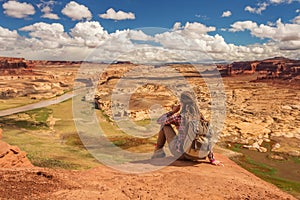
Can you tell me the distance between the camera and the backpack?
11.6 metres

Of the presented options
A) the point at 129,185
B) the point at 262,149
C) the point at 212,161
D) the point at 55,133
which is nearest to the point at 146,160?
the point at 212,161

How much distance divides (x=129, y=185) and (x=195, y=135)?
359cm

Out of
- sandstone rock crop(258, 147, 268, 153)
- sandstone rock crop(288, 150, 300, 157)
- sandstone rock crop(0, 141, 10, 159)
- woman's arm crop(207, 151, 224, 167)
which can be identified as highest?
sandstone rock crop(0, 141, 10, 159)

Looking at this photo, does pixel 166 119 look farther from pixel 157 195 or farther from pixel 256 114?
pixel 256 114

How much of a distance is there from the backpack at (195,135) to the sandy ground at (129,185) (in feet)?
3.26

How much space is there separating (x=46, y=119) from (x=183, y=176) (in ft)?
172

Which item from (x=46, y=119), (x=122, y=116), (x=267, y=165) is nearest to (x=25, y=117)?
(x=46, y=119)

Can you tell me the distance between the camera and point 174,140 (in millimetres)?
11984

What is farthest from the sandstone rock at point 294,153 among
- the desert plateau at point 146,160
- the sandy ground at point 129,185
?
the sandy ground at point 129,185

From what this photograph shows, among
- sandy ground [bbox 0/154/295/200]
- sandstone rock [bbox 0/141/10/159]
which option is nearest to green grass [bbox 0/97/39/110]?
sandstone rock [bbox 0/141/10/159]

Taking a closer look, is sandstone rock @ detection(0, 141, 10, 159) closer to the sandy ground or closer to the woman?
the sandy ground

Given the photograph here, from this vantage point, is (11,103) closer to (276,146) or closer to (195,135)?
(276,146)

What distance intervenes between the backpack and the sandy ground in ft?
3.26

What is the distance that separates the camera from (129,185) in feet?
29.8
